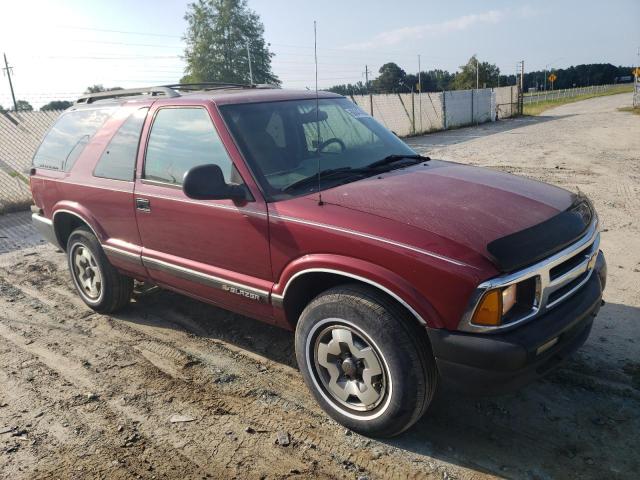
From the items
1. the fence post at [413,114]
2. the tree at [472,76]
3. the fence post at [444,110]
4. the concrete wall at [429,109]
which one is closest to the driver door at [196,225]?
the concrete wall at [429,109]

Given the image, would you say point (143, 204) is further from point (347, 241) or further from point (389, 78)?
point (389, 78)

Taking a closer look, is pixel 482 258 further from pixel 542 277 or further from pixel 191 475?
pixel 191 475

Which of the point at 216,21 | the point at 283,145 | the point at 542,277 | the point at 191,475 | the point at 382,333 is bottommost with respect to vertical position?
the point at 191,475

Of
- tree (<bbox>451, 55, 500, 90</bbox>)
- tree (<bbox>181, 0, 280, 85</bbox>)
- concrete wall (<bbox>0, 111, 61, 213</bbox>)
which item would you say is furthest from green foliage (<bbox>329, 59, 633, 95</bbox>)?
tree (<bbox>181, 0, 280, 85</bbox>)

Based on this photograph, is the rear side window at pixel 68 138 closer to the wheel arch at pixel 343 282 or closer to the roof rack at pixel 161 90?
the roof rack at pixel 161 90

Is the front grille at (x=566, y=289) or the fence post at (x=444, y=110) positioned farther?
the fence post at (x=444, y=110)

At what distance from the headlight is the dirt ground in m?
0.48

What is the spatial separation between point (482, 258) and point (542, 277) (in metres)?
0.37

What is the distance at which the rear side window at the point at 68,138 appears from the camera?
460 cm

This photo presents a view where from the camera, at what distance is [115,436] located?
3033 millimetres

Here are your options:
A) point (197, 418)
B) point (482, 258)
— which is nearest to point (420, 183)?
point (482, 258)

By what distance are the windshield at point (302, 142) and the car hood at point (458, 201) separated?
0.25 metres

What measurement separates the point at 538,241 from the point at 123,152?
3.22m

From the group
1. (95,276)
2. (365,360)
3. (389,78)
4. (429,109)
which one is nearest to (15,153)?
(95,276)
